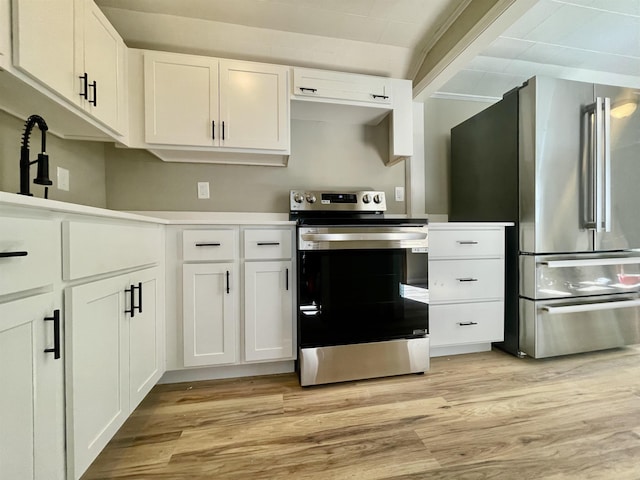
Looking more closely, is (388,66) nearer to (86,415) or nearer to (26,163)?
(26,163)

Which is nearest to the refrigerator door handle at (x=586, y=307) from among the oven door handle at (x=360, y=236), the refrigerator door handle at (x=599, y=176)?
the refrigerator door handle at (x=599, y=176)

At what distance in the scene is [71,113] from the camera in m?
1.26

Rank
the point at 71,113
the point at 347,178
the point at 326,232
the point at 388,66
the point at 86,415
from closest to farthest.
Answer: the point at 86,415 → the point at 71,113 → the point at 326,232 → the point at 388,66 → the point at 347,178

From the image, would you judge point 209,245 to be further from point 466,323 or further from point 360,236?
point 466,323

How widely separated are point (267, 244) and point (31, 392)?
1070mm

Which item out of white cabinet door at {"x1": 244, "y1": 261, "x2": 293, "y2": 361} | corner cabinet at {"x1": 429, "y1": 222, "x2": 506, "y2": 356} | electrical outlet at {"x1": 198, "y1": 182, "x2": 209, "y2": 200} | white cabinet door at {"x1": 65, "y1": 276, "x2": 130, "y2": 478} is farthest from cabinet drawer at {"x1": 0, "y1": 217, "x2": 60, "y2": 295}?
corner cabinet at {"x1": 429, "y1": 222, "x2": 506, "y2": 356}

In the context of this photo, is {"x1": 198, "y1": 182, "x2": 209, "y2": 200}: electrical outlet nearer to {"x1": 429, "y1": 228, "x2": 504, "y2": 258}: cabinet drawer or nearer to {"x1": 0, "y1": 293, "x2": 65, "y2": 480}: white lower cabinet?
{"x1": 0, "y1": 293, "x2": 65, "y2": 480}: white lower cabinet

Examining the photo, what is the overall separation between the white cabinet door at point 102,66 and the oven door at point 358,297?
4.16 feet

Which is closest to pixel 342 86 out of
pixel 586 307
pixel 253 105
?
pixel 253 105

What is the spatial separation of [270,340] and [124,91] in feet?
5.60

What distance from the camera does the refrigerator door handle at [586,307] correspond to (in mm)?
1807

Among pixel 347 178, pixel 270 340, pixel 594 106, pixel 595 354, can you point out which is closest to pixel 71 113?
pixel 270 340

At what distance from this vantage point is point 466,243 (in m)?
1.90

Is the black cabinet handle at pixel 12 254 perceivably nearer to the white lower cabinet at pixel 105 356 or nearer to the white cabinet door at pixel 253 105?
the white lower cabinet at pixel 105 356
